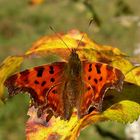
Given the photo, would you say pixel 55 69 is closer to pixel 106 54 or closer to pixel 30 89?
pixel 30 89

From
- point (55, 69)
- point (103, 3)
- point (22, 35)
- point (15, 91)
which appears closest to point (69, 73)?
point (55, 69)

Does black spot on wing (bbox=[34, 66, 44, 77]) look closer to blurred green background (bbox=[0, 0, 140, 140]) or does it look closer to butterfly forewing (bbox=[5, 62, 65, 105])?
butterfly forewing (bbox=[5, 62, 65, 105])

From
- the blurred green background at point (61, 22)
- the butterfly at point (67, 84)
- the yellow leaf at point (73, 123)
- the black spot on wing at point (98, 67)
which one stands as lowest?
the yellow leaf at point (73, 123)

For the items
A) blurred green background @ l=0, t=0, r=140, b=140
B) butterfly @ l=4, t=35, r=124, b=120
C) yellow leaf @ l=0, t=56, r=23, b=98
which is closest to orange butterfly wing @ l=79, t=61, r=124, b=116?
butterfly @ l=4, t=35, r=124, b=120

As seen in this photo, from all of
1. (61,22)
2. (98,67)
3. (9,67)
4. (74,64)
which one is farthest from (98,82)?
(61,22)

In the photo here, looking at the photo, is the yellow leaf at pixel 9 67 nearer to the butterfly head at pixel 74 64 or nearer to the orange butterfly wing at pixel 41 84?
the orange butterfly wing at pixel 41 84

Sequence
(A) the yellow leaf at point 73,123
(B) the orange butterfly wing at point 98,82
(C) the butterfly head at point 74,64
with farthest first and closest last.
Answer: (C) the butterfly head at point 74,64 → (B) the orange butterfly wing at point 98,82 → (A) the yellow leaf at point 73,123

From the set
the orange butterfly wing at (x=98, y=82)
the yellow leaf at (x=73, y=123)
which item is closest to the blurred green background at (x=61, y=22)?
the orange butterfly wing at (x=98, y=82)

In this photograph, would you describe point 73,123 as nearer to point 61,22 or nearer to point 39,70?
point 39,70
